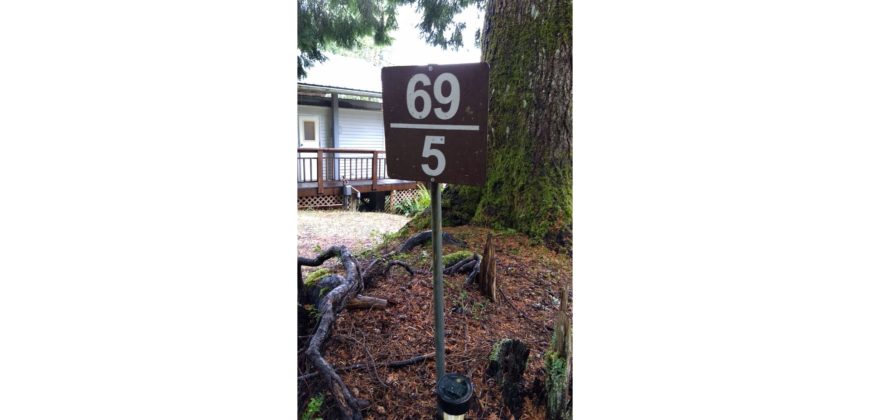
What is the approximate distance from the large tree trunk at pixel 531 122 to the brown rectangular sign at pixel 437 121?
1.41 meters

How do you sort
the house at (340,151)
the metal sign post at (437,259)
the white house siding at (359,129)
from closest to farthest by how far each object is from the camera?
the metal sign post at (437,259), the house at (340,151), the white house siding at (359,129)

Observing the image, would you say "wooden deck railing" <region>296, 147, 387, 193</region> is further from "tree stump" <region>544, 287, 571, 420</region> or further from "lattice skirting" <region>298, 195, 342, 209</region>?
"tree stump" <region>544, 287, 571, 420</region>

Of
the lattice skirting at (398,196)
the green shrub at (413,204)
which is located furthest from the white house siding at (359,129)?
the green shrub at (413,204)

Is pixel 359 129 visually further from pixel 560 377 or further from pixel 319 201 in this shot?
pixel 560 377

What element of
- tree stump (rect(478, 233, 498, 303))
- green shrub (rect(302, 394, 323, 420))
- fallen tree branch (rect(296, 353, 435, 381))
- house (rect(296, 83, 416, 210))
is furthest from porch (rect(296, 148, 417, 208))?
green shrub (rect(302, 394, 323, 420))

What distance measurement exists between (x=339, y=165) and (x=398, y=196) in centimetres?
137

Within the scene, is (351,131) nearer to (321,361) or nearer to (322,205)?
(322,205)

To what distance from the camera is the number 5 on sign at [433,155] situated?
132 centimetres

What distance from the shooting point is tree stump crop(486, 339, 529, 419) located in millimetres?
1657

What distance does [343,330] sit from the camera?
5.94 ft

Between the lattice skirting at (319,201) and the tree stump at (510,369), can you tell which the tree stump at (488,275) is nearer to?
the tree stump at (510,369)


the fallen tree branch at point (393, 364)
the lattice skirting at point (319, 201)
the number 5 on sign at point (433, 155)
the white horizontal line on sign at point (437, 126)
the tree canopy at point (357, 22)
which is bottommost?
the fallen tree branch at point (393, 364)

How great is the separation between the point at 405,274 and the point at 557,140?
112cm

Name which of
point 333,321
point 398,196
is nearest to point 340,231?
point 333,321
